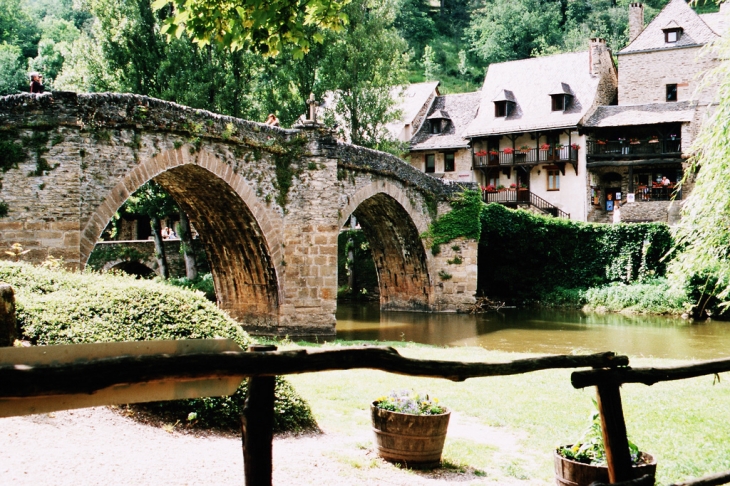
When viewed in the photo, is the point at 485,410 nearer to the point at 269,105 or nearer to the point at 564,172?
the point at 269,105

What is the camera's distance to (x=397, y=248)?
87.5 ft

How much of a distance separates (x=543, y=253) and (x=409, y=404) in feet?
80.5

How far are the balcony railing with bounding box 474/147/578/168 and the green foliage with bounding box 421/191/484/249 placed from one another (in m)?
9.97

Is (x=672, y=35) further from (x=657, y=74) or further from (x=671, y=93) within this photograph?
(x=671, y=93)

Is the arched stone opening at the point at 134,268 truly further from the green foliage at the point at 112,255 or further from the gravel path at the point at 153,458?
the gravel path at the point at 153,458

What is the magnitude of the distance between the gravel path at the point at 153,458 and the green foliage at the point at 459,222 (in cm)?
1932

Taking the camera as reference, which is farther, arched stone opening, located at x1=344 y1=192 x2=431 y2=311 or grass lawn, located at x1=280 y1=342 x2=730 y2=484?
arched stone opening, located at x1=344 y1=192 x2=431 y2=311

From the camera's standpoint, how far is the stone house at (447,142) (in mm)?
37125

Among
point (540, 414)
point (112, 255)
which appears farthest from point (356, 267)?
point (540, 414)

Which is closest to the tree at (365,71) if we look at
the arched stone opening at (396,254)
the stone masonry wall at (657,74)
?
the arched stone opening at (396,254)

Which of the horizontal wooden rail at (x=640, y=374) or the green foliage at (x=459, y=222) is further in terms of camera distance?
the green foliage at (x=459, y=222)

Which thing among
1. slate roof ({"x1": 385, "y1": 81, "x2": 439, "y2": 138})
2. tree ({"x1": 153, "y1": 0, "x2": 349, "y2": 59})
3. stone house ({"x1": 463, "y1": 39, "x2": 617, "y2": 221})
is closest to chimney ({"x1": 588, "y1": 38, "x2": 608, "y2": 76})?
stone house ({"x1": 463, "y1": 39, "x2": 617, "y2": 221})

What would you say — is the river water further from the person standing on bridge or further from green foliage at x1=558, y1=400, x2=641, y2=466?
green foliage at x1=558, y1=400, x2=641, y2=466

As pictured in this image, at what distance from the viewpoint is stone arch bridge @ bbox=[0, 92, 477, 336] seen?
1284 cm
